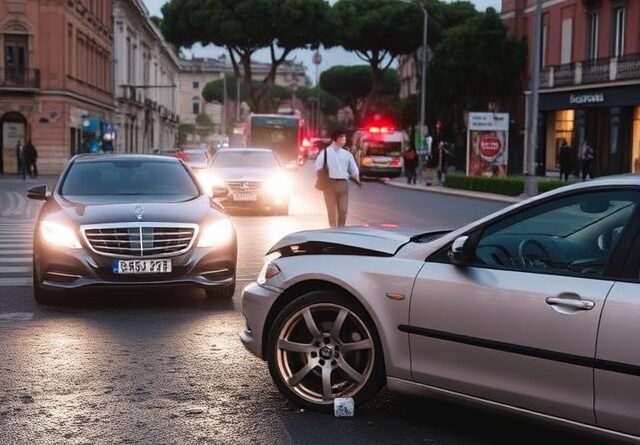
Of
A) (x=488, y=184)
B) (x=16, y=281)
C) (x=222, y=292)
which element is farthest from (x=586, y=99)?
(x=222, y=292)

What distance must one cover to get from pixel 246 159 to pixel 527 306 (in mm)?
18619

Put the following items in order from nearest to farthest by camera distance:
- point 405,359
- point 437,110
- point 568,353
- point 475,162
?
point 568,353
point 405,359
point 475,162
point 437,110

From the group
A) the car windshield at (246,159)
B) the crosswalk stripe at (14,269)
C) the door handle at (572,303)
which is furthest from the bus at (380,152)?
the door handle at (572,303)

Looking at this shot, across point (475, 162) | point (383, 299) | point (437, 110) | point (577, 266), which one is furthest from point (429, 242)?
point (437, 110)

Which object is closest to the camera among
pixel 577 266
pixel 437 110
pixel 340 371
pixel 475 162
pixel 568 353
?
pixel 568 353

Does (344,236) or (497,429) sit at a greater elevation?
(344,236)

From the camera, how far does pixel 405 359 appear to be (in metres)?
5.18

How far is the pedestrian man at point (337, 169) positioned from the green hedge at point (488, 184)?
17.3 metres

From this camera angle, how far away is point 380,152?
51344 millimetres

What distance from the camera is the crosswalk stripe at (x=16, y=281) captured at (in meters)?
10.7

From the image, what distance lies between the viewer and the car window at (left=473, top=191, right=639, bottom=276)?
4.74m

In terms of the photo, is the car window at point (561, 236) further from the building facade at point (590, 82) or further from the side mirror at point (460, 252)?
the building facade at point (590, 82)

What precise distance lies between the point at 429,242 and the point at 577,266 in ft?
2.75

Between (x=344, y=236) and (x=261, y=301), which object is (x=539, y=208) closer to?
(x=344, y=236)
